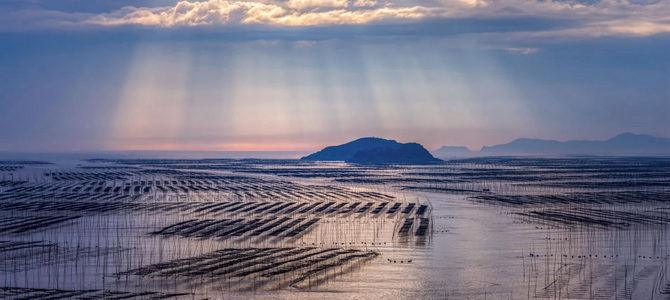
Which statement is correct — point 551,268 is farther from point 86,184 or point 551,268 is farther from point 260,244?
point 86,184

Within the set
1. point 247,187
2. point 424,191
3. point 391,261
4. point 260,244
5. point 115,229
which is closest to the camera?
point 391,261

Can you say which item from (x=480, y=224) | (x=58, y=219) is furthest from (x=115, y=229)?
(x=480, y=224)

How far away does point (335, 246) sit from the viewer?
32.5m

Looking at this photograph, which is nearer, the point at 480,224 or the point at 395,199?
the point at 480,224

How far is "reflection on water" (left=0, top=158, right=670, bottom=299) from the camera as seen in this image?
2406 centimetres

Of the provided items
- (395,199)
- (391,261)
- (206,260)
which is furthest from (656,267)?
(395,199)

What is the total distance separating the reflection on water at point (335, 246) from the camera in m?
24.1

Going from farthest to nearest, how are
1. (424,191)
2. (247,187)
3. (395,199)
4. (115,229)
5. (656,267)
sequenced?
(247,187) → (424,191) → (395,199) → (115,229) → (656,267)

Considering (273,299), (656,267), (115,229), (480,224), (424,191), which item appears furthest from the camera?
(424,191)

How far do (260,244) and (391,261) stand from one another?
24.0ft

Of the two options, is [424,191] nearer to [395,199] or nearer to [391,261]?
[395,199]

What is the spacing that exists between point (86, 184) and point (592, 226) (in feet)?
196

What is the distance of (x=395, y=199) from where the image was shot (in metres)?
59.6

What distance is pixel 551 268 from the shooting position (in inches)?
1080
